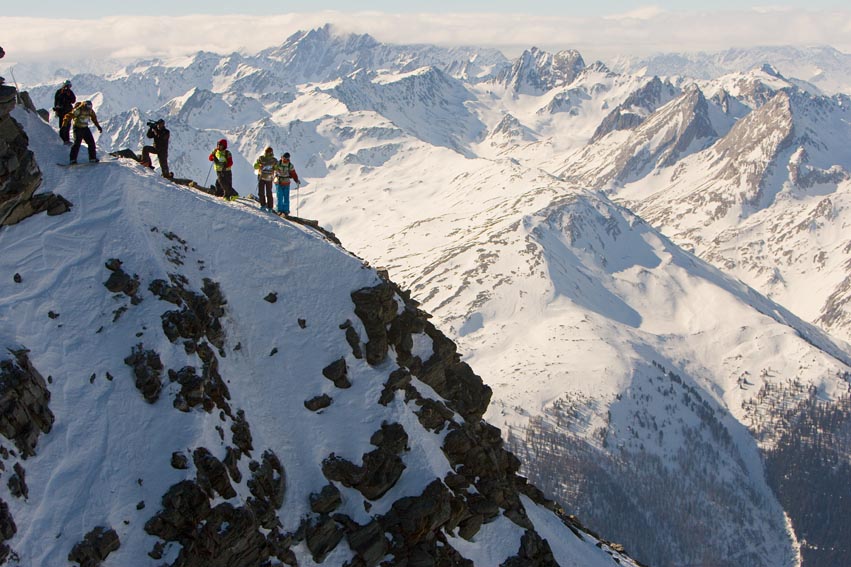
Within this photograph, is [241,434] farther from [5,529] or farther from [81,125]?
[81,125]

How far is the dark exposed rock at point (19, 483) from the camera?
84.6 feet

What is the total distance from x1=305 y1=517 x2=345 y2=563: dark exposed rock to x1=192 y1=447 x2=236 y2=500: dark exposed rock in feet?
14.0

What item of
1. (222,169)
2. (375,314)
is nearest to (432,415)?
(375,314)

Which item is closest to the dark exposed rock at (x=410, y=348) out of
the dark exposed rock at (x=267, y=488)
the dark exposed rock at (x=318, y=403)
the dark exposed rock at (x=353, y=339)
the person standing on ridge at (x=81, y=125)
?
the dark exposed rock at (x=353, y=339)

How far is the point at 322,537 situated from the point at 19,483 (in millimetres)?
12221

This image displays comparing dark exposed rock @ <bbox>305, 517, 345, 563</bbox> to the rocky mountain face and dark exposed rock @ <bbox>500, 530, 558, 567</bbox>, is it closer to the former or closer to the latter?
the rocky mountain face

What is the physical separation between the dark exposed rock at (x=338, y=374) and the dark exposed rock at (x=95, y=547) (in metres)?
13.1

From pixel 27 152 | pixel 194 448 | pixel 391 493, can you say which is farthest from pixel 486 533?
pixel 27 152

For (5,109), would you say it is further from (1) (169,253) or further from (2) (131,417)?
(2) (131,417)

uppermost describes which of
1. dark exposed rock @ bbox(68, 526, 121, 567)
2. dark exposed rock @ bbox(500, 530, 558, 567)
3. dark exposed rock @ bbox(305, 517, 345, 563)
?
dark exposed rock @ bbox(68, 526, 121, 567)

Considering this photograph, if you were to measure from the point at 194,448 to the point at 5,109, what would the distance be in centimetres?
2040

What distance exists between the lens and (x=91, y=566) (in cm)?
2580

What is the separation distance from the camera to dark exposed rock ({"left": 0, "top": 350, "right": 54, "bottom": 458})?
88.1 ft

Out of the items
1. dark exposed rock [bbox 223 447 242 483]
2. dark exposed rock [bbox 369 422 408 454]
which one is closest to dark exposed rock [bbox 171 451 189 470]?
dark exposed rock [bbox 223 447 242 483]
